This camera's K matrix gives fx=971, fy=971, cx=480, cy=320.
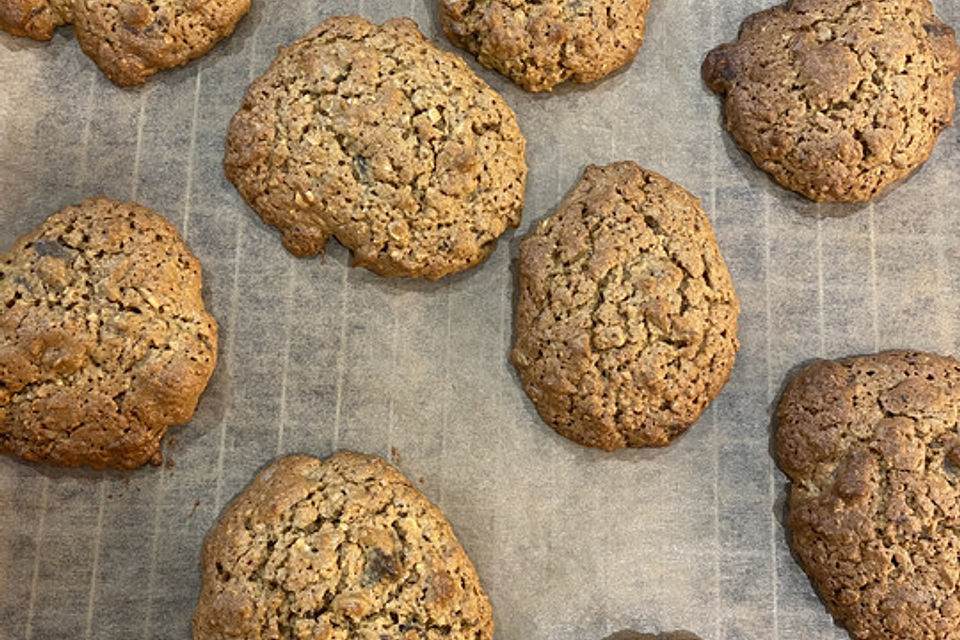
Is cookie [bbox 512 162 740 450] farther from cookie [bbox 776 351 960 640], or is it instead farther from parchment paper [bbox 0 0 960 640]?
cookie [bbox 776 351 960 640]

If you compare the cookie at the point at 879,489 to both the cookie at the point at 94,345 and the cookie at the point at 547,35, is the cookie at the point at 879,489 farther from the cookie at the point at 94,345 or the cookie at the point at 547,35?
the cookie at the point at 94,345

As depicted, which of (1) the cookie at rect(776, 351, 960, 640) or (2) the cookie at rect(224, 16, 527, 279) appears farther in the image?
(2) the cookie at rect(224, 16, 527, 279)

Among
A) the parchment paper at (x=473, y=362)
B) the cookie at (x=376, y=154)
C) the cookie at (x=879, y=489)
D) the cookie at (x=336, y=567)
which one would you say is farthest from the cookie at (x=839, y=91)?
the cookie at (x=336, y=567)

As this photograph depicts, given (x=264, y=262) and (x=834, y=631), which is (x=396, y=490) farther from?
(x=834, y=631)

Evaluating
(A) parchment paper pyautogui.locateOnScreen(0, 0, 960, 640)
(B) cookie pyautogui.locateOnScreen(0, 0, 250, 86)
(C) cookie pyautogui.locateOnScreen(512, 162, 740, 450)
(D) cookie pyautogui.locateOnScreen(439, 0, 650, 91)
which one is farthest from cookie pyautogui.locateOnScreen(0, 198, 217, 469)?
(D) cookie pyautogui.locateOnScreen(439, 0, 650, 91)

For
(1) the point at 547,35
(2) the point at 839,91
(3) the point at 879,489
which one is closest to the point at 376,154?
(1) the point at 547,35

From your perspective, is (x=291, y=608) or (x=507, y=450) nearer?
(x=291, y=608)

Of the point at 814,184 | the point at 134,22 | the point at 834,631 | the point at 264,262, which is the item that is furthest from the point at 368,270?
the point at 834,631
